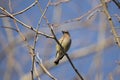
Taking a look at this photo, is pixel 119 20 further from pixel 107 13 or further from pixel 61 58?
pixel 61 58

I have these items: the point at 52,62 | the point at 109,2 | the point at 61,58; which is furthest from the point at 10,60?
the point at 109,2

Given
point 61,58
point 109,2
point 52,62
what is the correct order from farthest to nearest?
point 61,58 → point 52,62 → point 109,2

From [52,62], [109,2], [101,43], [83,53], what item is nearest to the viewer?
[109,2]

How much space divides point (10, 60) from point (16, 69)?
0.34 feet

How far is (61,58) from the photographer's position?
314 cm

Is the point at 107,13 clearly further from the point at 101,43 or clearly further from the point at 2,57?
the point at 2,57

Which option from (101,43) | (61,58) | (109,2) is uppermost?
(109,2)

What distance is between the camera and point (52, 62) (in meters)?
2.94

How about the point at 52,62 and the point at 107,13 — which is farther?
the point at 52,62

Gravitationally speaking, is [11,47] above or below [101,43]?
above

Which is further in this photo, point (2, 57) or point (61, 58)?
point (61, 58)

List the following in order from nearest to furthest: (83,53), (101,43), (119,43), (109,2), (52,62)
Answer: (119,43)
(109,2)
(101,43)
(83,53)
(52,62)

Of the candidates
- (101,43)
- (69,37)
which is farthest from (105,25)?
(69,37)

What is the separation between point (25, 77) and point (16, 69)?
0.37 ft
